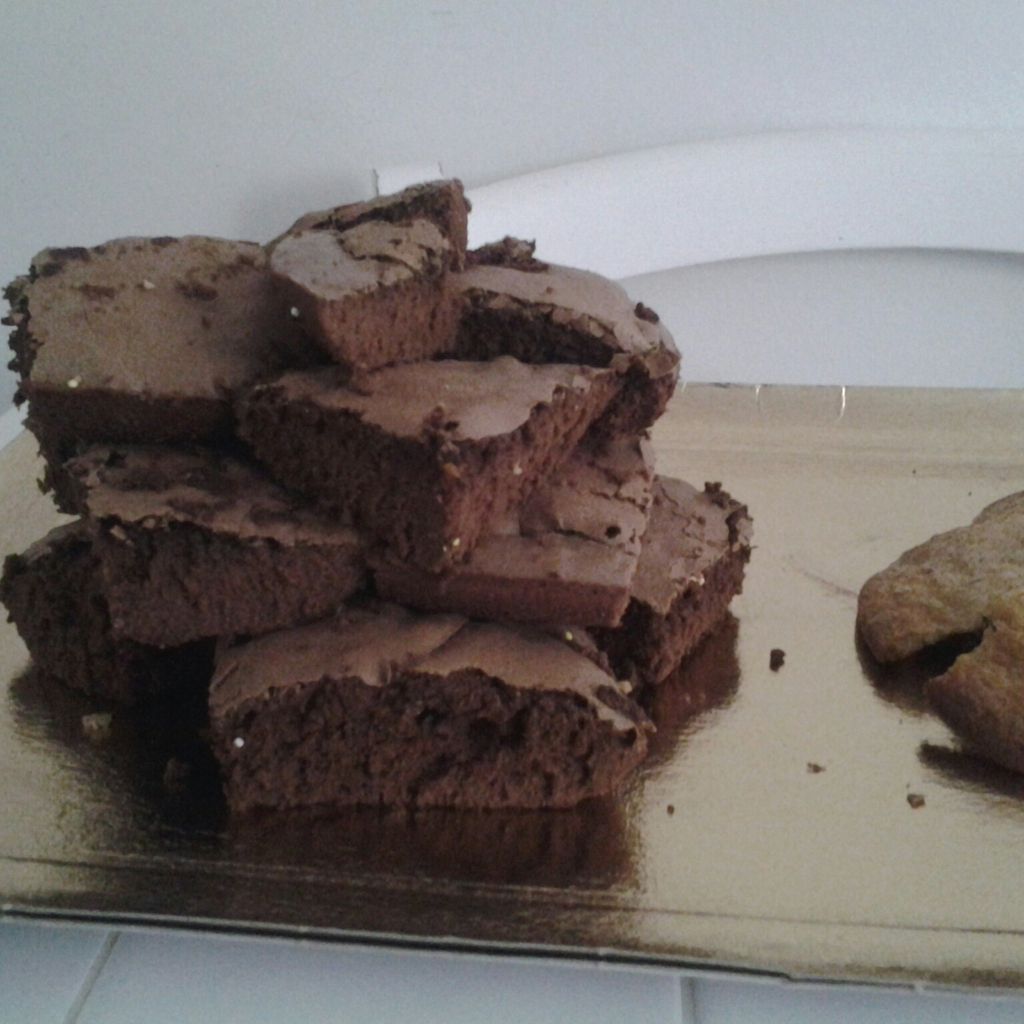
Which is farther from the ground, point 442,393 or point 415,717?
point 442,393

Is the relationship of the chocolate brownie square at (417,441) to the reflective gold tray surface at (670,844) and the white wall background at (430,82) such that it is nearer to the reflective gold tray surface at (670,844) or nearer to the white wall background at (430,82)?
the reflective gold tray surface at (670,844)

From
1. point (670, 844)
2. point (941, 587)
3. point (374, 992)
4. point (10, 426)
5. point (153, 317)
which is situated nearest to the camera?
point (374, 992)

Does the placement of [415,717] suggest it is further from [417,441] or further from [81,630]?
[81,630]

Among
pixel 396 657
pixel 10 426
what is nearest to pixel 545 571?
pixel 396 657

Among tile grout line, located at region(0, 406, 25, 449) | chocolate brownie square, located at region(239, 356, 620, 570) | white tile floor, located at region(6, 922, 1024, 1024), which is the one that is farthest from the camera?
tile grout line, located at region(0, 406, 25, 449)

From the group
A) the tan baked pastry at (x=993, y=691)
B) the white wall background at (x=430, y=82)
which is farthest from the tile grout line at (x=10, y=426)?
the tan baked pastry at (x=993, y=691)

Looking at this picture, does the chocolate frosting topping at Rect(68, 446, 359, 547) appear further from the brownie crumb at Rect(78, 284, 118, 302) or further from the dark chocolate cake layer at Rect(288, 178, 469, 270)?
the dark chocolate cake layer at Rect(288, 178, 469, 270)

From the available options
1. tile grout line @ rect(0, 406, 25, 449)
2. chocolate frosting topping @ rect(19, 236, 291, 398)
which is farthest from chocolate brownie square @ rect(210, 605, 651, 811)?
tile grout line @ rect(0, 406, 25, 449)
